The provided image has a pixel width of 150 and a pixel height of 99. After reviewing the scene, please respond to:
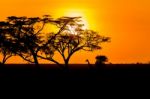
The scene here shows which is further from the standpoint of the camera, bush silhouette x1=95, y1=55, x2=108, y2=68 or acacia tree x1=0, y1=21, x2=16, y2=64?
bush silhouette x1=95, y1=55, x2=108, y2=68

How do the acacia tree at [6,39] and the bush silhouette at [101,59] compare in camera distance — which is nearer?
the acacia tree at [6,39]

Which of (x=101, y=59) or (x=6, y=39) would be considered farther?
(x=101, y=59)

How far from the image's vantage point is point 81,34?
234 feet
